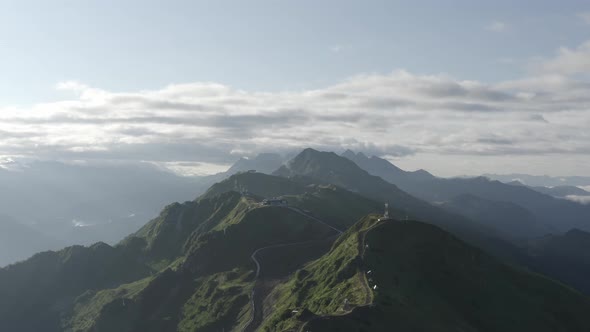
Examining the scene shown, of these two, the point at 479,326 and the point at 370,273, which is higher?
the point at 370,273

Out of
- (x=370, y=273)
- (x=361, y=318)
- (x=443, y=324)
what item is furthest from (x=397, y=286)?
(x=361, y=318)

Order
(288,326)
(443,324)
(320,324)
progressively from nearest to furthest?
1. (320,324)
2. (288,326)
3. (443,324)

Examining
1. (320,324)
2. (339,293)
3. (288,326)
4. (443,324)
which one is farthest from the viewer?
(339,293)

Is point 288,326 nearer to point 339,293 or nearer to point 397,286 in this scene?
point 339,293

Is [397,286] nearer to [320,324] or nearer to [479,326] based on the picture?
[479,326]

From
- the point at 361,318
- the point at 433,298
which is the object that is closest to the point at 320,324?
the point at 361,318

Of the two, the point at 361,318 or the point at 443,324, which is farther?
the point at 443,324

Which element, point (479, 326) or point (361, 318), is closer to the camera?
point (361, 318)

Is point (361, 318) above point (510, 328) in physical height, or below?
above

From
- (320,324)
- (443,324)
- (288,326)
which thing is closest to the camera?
(320,324)
